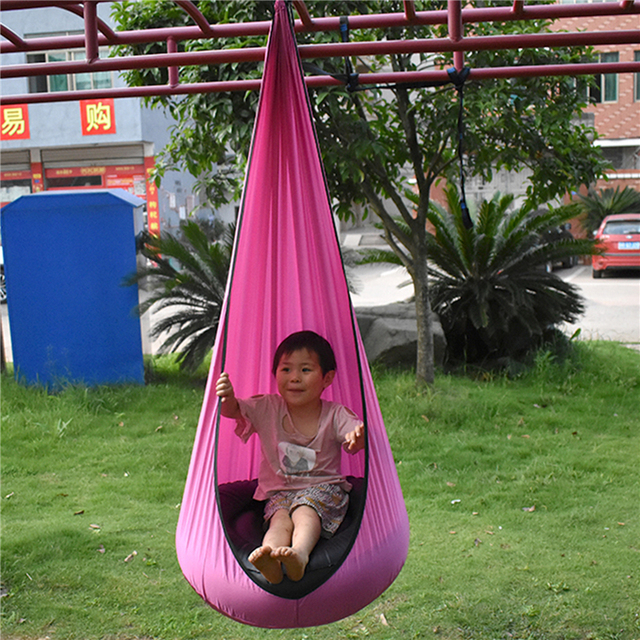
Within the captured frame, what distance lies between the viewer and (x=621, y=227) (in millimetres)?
10336

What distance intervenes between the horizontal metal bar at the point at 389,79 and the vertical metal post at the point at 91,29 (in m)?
0.30

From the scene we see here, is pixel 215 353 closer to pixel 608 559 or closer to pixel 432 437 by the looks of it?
pixel 608 559

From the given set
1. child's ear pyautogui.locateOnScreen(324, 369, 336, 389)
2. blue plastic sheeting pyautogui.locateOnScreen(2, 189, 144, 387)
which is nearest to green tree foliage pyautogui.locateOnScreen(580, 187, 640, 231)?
→ blue plastic sheeting pyautogui.locateOnScreen(2, 189, 144, 387)

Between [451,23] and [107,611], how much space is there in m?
2.02

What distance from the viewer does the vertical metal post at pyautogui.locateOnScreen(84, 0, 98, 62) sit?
199cm

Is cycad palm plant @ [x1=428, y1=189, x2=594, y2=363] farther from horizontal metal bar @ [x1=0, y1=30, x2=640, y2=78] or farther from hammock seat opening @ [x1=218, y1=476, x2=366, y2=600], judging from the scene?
hammock seat opening @ [x1=218, y1=476, x2=366, y2=600]

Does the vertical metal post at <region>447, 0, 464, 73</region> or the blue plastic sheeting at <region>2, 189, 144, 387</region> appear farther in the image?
the blue plastic sheeting at <region>2, 189, 144, 387</region>

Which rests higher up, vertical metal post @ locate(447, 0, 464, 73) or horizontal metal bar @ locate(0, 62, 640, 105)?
vertical metal post @ locate(447, 0, 464, 73)

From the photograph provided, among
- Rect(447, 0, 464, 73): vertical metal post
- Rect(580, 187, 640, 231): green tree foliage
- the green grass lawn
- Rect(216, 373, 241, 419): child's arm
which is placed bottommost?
the green grass lawn

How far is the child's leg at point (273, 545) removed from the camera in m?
1.59

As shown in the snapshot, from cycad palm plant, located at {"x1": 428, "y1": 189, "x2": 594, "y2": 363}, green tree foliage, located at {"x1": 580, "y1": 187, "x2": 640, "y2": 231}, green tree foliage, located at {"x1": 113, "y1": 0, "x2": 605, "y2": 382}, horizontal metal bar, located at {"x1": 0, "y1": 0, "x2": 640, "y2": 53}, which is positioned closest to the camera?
horizontal metal bar, located at {"x1": 0, "y1": 0, "x2": 640, "y2": 53}

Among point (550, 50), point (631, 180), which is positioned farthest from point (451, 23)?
point (631, 180)

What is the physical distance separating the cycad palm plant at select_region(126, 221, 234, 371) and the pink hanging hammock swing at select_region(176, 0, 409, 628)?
2568mm

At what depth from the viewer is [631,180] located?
15555mm
